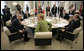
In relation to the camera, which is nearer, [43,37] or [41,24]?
[43,37]

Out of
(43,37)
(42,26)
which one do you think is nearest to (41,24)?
(42,26)

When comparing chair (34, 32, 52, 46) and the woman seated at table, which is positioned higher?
the woman seated at table

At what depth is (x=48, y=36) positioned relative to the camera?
261 cm

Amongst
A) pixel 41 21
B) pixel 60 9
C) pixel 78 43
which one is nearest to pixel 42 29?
pixel 41 21

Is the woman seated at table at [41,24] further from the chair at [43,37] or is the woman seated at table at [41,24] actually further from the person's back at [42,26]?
the chair at [43,37]

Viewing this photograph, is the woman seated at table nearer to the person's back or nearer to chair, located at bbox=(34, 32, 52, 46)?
the person's back

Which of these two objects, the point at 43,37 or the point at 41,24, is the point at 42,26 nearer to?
the point at 41,24

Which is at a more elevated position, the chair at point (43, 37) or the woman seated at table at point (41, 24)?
the woman seated at table at point (41, 24)

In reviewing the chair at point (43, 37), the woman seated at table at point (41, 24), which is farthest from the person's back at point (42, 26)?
the chair at point (43, 37)

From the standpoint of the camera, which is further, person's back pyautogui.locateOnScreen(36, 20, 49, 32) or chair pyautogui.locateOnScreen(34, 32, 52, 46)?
person's back pyautogui.locateOnScreen(36, 20, 49, 32)

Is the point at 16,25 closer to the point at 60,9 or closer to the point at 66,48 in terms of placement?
the point at 66,48

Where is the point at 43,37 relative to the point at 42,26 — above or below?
below

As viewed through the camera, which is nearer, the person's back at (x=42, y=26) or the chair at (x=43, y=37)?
the chair at (x=43, y=37)

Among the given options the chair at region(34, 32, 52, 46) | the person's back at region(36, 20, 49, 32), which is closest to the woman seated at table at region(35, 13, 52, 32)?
the person's back at region(36, 20, 49, 32)
